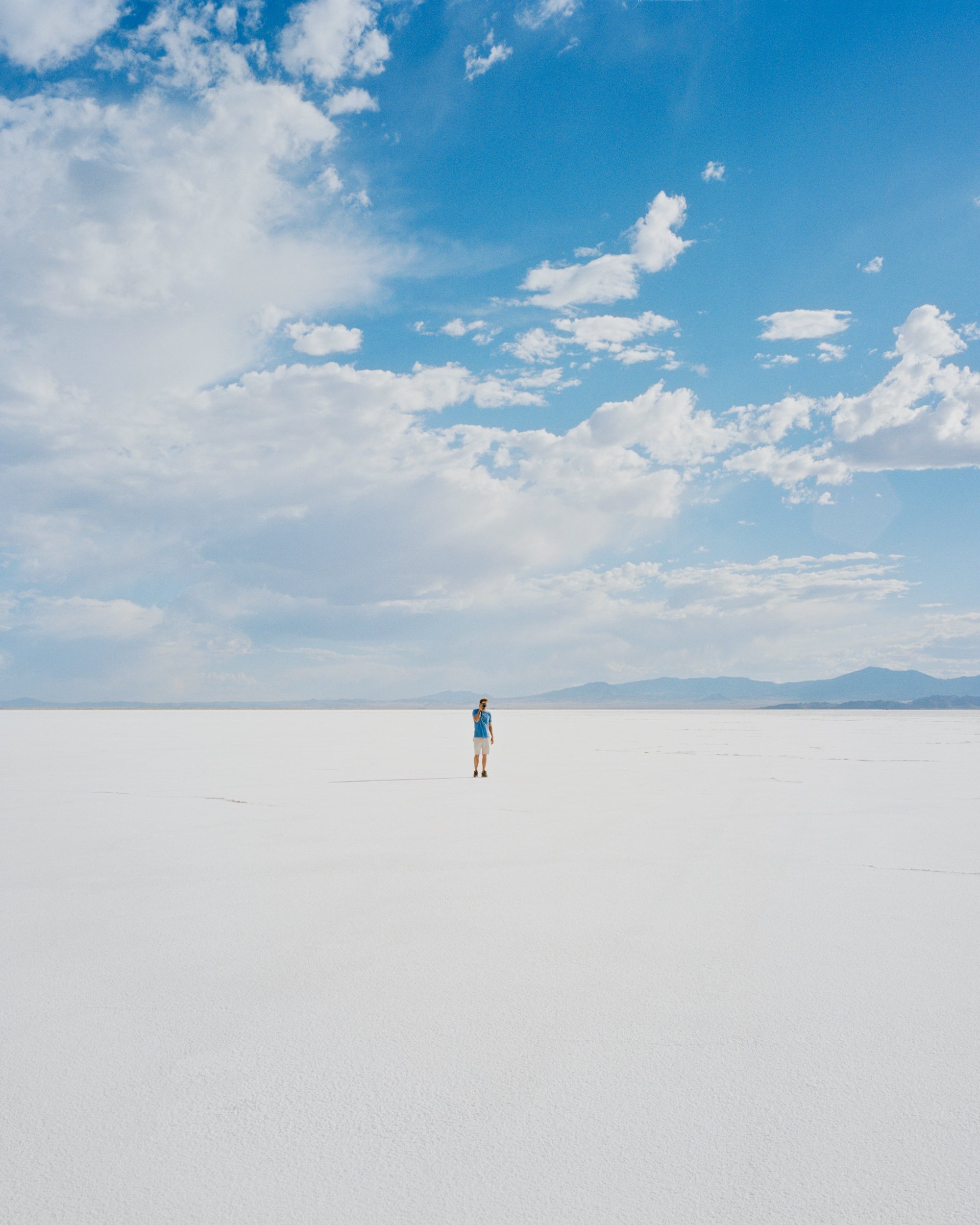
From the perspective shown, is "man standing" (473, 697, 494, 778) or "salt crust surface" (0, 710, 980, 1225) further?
"man standing" (473, 697, 494, 778)

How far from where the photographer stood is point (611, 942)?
5.16 m

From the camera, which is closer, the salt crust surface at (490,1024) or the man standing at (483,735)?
the salt crust surface at (490,1024)

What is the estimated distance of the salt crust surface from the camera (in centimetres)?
271

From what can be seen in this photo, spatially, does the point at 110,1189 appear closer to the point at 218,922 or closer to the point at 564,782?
the point at 218,922

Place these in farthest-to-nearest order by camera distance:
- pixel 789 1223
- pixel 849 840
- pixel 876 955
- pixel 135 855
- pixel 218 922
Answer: pixel 849 840 < pixel 135 855 < pixel 218 922 < pixel 876 955 < pixel 789 1223

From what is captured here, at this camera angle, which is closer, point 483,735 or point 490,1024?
point 490,1024

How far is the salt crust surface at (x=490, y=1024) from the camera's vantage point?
271 centimetres

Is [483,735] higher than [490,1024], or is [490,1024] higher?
[483,735]

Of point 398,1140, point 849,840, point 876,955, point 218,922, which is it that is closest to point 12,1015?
point 218,922

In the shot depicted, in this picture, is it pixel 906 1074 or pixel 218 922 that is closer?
pixel 906 1074

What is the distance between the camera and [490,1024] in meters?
3.93

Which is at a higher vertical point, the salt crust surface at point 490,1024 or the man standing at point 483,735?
the man standing at point 483,735

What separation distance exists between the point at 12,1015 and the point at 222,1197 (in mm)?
2148

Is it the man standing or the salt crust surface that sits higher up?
the man standing
